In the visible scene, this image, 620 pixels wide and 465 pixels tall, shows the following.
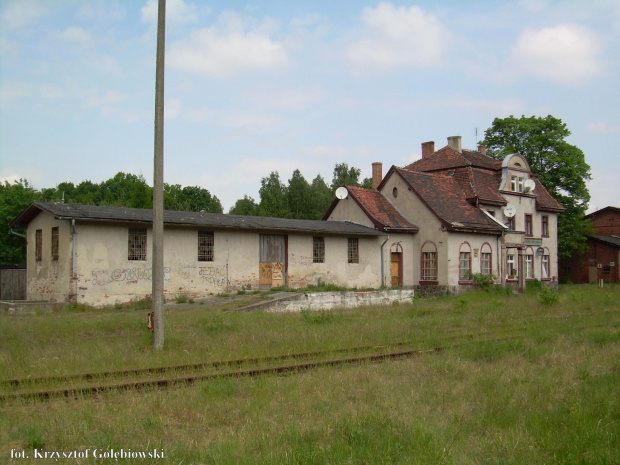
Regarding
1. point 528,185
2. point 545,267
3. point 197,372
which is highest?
point 528,185

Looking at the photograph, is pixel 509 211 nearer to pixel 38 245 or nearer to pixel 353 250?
pixel 353 250

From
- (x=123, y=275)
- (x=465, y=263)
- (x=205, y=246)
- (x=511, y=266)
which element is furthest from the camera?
(x=511, y=266)

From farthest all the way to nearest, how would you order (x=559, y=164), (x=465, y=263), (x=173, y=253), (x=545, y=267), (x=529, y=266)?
1. (x=559, y=164)
2. (x=545, y=267)
3. (x=529, y=266)
4. (x=465, y=263)
5. (x=173, y=253)

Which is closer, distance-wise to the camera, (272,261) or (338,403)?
(338,403)

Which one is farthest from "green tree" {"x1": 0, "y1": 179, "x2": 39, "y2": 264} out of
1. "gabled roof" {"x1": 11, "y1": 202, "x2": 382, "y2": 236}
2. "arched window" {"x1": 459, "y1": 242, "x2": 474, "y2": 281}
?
"arched window" {"x1": 459, "y1": 242, "x2": 474, "y2": 281}

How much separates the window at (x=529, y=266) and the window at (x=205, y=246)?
2350 centimetres

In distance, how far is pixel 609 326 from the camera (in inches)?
635

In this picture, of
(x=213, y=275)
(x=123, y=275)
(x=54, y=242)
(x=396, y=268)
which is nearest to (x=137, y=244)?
(x=123, y=275)

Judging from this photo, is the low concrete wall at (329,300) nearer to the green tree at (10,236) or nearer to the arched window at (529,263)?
the arched window at (529,263)

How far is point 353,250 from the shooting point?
31.9 meters

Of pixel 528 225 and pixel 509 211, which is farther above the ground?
pixel 509 211

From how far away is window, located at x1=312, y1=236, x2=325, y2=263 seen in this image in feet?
98.3

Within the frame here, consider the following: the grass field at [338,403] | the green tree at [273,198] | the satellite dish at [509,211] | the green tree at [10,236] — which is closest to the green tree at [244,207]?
the green tree at [273,198]

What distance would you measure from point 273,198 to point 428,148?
29.7 meters
